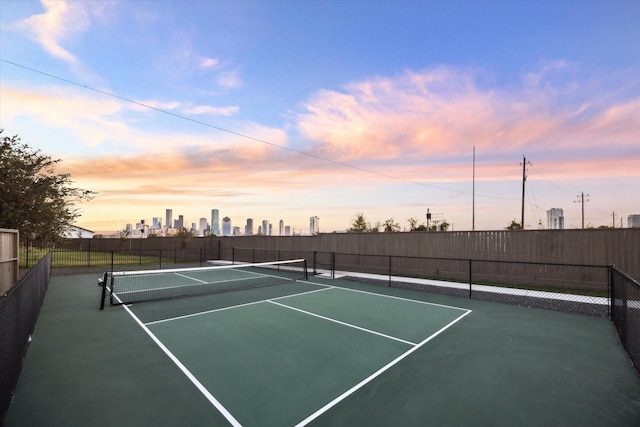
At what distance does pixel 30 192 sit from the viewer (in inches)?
781

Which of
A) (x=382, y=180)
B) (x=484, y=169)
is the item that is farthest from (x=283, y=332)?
(x=484, y=169)

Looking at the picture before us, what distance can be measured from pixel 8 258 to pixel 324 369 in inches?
407

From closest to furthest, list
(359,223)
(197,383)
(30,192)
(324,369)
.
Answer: (197,383)
(324,369)
(30,192)
(359,223)

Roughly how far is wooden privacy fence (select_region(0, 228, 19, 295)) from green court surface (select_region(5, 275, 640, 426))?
1.52 metres

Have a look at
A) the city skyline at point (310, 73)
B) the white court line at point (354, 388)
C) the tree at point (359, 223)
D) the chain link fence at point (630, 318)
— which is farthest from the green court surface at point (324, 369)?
the tree at point (359, 223)

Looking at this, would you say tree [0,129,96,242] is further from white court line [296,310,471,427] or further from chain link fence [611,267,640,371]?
chain link fence [611,267,640,371]

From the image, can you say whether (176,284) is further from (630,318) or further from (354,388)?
(630,318)

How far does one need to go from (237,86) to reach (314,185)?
13.2 meters

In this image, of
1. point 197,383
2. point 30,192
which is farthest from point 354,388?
point 30,192

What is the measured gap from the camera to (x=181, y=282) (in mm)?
16031

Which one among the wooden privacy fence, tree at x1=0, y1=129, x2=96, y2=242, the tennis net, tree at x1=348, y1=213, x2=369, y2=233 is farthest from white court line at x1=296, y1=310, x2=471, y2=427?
tree at x1=348, y1=213, x2=369, y2=233

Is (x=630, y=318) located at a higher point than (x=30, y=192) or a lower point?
lower

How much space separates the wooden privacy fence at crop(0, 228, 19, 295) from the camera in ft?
27.4

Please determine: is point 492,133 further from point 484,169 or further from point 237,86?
point 484,169
